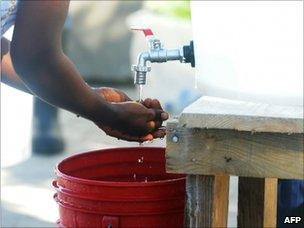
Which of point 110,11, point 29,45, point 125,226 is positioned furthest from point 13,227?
point 110,11

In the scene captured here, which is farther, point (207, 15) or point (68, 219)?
point (68, 219)

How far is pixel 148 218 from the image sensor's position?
7.60ft

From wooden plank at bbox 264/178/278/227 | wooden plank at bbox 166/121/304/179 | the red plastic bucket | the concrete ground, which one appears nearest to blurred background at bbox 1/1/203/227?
the concrete ground

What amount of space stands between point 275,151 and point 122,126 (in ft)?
1.92

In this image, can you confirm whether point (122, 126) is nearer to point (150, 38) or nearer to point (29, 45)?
point (150, 38)

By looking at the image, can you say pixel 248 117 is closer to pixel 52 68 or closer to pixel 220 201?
pixel 220 201

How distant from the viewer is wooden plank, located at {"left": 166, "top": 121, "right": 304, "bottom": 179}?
1.91 meters

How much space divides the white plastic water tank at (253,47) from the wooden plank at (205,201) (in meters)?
0.22

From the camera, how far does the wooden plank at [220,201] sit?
204 centimetres

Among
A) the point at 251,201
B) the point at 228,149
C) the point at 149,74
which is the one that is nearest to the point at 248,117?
the point at 228,149

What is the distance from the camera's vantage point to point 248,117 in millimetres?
1858

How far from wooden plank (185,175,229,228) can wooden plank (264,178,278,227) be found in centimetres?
12

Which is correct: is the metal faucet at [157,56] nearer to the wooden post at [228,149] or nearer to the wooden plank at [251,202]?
the wooden post at [228,149]

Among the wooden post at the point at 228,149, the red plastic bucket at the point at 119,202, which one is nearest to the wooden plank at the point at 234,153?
the wooden post at the point at 228,149
